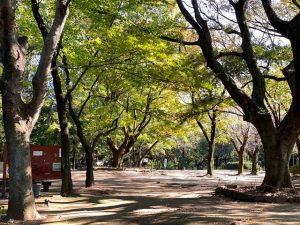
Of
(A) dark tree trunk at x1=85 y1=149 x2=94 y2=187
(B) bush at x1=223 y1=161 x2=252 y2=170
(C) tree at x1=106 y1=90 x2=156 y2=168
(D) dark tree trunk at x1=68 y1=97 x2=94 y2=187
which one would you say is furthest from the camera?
(B) bush at x1=223 y1=161 x2=252 y2=170

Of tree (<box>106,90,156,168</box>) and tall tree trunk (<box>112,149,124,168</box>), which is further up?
tree (<box>106,90,156,168</box>)

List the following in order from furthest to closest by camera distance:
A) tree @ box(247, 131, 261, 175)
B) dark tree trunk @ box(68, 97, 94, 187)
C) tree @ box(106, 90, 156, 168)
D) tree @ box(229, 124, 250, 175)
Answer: tree @ box(247, 131, 261, 175)
tree @ box(229, 124, 250, 175)
tree @ box(106, 90, 156, 168)
dark tree trunk @ box(68, 97, 94, 187)

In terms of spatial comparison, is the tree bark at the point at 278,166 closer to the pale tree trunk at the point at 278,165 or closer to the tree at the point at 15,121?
the pale tree trunk at the point at 278,165

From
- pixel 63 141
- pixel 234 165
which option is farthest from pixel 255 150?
pixel 63 141

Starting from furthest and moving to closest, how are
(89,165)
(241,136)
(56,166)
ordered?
(241,136), (89,165), (56,166)

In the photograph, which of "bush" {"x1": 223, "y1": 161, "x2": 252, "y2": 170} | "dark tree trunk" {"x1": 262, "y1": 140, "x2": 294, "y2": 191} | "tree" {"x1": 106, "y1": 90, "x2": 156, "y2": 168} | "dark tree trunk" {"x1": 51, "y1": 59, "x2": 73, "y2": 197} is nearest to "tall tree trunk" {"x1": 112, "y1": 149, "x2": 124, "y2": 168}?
"tree" {"x1": 106, "y1": 90, "x2": 156, "y2": 168}

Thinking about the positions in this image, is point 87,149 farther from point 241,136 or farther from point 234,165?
point 234,165

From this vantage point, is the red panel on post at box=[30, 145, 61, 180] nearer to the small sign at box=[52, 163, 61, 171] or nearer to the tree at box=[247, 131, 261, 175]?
the small sign at box=[52, 163, 61, 171]

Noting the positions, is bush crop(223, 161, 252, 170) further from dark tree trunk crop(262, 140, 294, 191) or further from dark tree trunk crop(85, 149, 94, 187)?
dark tree trunk crop(262, 140, 294, 191)

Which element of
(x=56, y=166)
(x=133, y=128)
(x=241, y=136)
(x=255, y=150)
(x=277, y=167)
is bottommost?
(x=277, y=167)

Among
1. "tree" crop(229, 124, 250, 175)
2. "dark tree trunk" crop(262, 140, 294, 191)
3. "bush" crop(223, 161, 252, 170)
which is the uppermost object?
"tree" crop(229, 124, 250, 175)

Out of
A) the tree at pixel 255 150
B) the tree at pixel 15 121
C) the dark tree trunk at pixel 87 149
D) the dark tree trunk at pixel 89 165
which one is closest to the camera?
the tree at pixel 15 121

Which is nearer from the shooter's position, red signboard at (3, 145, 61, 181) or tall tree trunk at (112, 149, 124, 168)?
red signboard at (3, 145, 61, 181)

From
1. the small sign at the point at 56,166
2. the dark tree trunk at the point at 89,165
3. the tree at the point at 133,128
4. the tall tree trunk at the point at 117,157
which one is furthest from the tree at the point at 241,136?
the small sign at the point at 56,166
